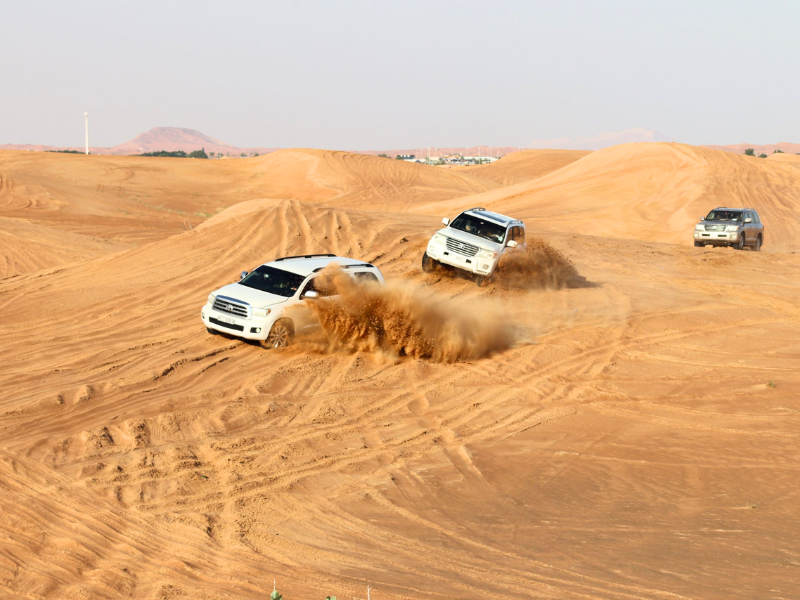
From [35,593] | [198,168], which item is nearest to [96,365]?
[35,593]

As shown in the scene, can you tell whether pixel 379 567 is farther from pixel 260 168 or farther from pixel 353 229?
pixel 260 168

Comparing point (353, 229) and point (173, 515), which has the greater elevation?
point (353, 229)

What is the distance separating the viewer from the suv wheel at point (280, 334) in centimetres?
1386

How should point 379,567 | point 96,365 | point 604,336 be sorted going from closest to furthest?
point 379,567, point 96,365, point 604,336

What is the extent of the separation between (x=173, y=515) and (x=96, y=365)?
6107mm

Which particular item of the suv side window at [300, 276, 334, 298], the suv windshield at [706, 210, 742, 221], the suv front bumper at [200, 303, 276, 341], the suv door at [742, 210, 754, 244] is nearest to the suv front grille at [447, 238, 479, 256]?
the suv side window at [300, 276, 334, 298]

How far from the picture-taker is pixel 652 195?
43281 mm

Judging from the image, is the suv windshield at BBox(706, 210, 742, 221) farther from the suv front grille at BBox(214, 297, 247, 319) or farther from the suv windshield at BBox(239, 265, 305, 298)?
the suv front grille at BBox(214, 297, 247, 319)

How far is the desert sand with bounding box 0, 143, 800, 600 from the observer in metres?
6.71

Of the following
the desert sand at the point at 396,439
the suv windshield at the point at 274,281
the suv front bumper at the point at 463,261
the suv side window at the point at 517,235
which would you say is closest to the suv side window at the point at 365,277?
the desert sand at the point at 396,439

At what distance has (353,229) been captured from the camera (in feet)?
84.3

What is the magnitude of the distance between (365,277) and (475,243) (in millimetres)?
5658

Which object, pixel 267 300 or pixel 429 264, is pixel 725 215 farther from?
pixel 267 300

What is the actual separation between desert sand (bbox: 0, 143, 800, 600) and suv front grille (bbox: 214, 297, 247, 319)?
705mm
